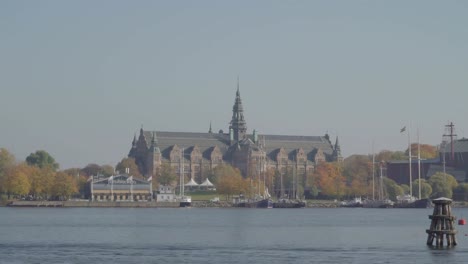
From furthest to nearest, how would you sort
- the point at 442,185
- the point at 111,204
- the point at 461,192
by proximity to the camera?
1. the point at 461,192
2. the point at 111,204
3. the point at 442,185

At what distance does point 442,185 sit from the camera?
178250 millimetres

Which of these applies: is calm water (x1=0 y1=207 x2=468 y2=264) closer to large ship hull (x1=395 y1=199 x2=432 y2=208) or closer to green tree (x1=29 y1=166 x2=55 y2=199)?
large ship hull (x1=395 y1=199 x2=432 y2=208)

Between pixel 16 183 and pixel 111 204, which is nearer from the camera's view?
pixel 16 183

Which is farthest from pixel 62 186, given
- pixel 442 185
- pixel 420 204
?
pixel 442 185

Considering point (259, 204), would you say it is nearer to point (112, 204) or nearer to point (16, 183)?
point (112, 204)

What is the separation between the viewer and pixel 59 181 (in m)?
181

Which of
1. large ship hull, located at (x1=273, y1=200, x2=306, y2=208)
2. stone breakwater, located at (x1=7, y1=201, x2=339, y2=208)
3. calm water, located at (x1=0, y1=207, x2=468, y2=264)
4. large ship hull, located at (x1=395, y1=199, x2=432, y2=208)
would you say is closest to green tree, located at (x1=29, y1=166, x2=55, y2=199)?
stone breakwater, located at (x1=7, y1=201, x2=339, y2=208)

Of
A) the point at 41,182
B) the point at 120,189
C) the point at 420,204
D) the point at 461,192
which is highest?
the point at 41,182

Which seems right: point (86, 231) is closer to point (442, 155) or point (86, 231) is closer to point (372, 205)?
point (372, 205)

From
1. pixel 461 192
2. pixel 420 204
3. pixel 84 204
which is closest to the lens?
pixel 420 204

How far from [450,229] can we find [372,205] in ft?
375

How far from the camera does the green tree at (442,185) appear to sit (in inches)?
6985

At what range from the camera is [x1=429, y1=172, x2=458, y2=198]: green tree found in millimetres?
177425

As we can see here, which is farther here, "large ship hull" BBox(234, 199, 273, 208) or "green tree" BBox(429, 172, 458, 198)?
"large ship hull" BBox(234, 199, 273, 208)
